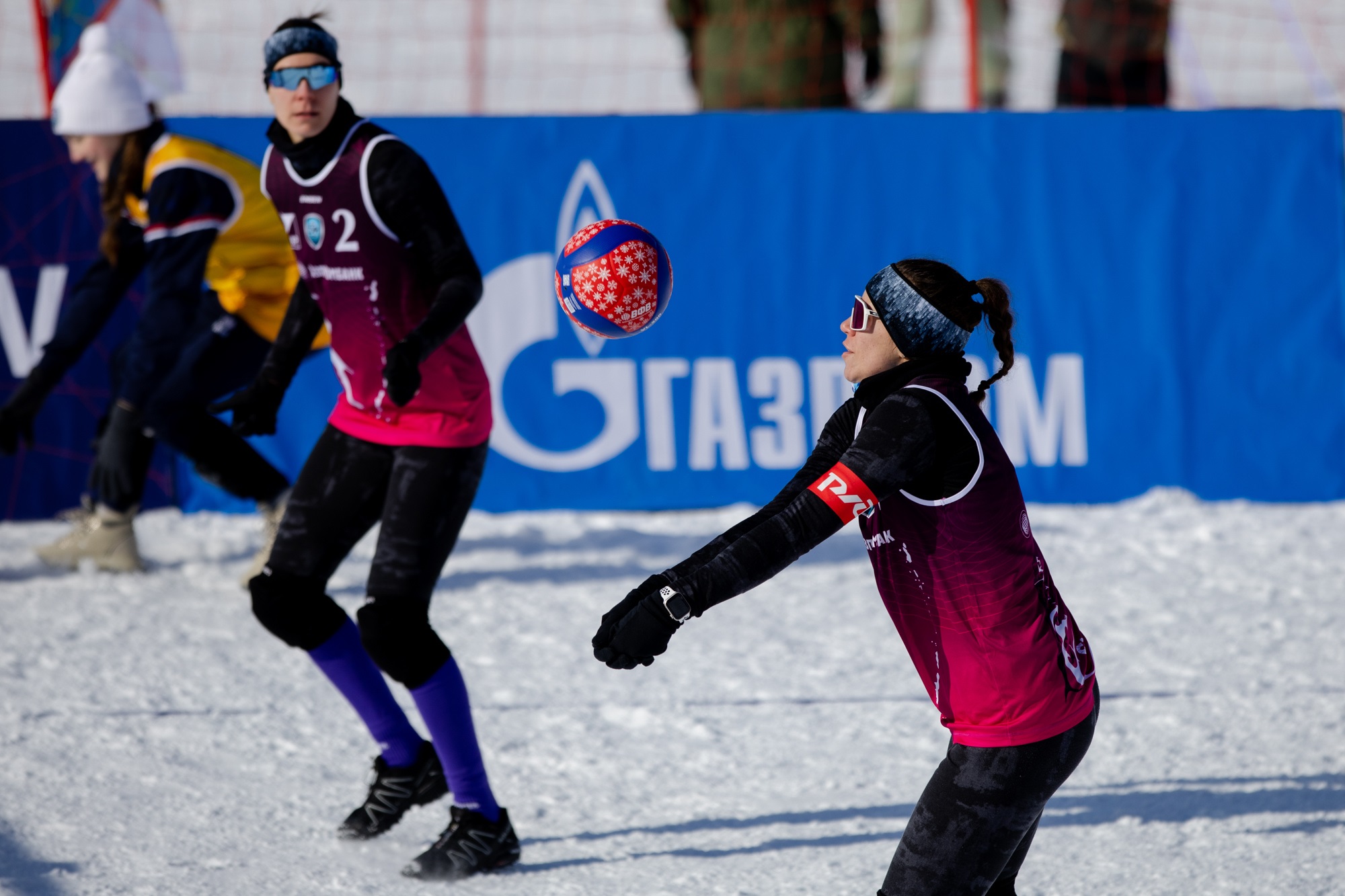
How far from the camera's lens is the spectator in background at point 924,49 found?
388 inches

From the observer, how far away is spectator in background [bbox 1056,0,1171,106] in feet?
29.6

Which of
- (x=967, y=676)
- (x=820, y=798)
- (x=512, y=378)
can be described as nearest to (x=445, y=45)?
(x=512, y=378)

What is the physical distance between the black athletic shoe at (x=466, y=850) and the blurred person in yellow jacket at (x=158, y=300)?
105 inches

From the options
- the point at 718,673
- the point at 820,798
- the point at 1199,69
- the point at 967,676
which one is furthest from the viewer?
the point at 1199,69

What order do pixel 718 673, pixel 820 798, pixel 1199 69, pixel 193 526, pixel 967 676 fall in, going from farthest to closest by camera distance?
pixel 1199 69 → pixel 193 526 → pixel 718 673 → pixel 820 798 → pixel 967 676

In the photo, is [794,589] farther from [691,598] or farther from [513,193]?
[691,598]

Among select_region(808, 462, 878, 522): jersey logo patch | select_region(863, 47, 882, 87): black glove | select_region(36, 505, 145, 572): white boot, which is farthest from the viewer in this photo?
select_region(863, 47, 882, 87): black glove

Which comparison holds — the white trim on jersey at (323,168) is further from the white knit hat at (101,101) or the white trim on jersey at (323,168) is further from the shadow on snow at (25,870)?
the white knit hat at (101,101)

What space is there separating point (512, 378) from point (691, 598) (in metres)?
4.74

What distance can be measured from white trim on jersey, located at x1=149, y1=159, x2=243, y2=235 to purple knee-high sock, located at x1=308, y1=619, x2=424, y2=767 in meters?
2.47

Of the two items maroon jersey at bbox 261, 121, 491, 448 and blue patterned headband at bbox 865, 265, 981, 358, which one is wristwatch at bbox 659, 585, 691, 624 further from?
maroon jersey at bbox 261, 121, 491, 448

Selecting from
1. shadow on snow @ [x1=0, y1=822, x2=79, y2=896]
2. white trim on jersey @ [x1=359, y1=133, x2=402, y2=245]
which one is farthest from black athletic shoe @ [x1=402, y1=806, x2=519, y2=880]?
white trim on jersey @ [x1=359, y1=133, x2=402, y2=245]

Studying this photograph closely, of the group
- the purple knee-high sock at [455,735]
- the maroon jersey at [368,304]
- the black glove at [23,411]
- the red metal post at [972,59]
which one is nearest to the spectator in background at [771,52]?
the red metal post at [972,59]

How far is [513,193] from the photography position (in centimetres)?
716
